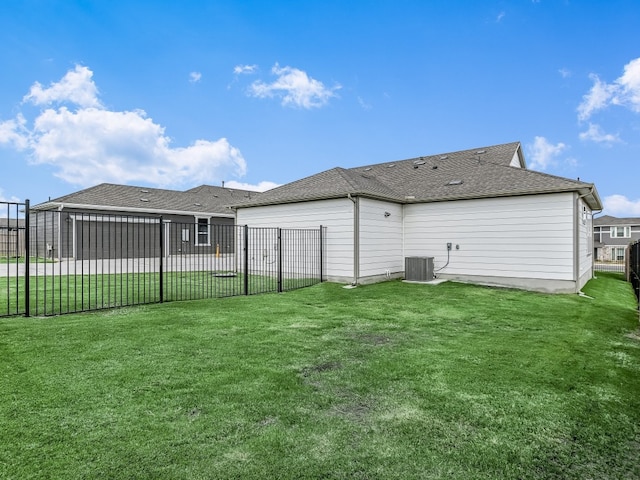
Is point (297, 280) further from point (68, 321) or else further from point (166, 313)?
→ point (68, 321)

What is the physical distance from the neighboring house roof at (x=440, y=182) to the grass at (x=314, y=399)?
5189 mm

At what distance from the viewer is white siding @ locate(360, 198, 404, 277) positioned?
1048 centimetres

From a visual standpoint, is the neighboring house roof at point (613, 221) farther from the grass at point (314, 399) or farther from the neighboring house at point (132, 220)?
the grass at point (314, 399)

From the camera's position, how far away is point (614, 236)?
124ft

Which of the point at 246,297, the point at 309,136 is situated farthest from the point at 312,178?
the point at 246,297

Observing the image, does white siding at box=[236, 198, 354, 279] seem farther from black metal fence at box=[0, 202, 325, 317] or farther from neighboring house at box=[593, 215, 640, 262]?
neighboring house at box=[593, 215, 640, 262]

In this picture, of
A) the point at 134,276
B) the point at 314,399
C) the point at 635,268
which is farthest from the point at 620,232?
the point at 314,399

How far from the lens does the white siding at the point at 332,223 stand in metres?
10.5

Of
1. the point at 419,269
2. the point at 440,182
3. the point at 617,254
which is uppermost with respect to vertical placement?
the point at 440,182

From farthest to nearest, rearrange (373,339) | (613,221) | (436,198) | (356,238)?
(613,221) → (436,198) → (356,238) → (373,339)

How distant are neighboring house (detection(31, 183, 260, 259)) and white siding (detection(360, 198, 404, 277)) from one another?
661 cm

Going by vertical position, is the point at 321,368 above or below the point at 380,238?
below

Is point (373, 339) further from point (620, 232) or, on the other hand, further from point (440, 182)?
point (620, 232)

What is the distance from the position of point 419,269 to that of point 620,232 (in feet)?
126
